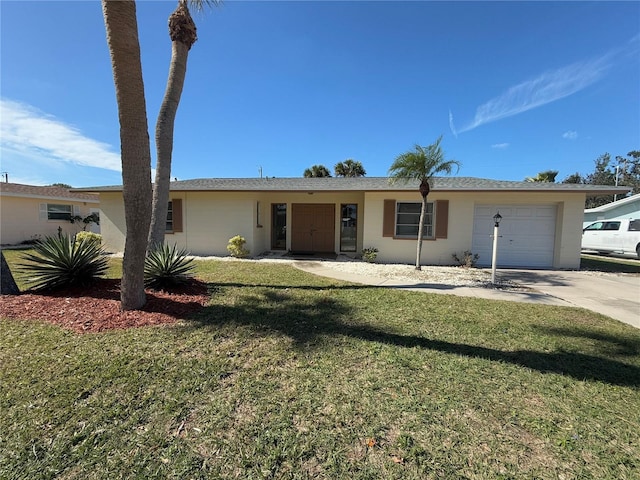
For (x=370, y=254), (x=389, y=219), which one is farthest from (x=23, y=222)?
(x=389, y=219)

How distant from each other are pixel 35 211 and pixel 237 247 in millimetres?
14210

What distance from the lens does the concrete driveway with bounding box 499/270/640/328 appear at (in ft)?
18.2

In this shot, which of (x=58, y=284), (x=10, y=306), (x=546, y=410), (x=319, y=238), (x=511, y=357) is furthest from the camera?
(x=319, y=238)

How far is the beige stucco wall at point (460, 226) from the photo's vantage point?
998cm

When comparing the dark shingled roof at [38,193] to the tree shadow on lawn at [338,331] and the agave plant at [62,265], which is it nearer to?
the agave plant at [62,265]

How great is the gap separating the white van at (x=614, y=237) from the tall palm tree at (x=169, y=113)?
738 inches

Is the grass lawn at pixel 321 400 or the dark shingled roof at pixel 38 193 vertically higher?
the dark shingled roof at pixel 38 193

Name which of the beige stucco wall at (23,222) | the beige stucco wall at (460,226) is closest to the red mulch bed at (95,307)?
the beige stucco wall at (460,226)

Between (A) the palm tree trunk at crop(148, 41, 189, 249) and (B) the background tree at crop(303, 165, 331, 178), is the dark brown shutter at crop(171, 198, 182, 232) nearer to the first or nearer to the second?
(A) the palm tree trunk at crop(148, 41, 189, 249)

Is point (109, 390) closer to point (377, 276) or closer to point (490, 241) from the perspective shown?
point (377, 276)

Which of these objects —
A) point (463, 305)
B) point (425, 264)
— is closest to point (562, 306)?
point (463, 305)

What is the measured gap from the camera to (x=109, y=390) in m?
2.66

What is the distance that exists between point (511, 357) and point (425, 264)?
759 centimetres

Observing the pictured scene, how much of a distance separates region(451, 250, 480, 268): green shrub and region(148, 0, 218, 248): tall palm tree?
9.51 meters
